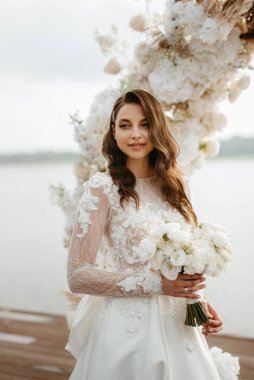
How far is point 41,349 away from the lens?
12.0ft

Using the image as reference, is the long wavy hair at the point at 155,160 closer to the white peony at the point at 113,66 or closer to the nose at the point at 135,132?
the nose at the point at 135,132

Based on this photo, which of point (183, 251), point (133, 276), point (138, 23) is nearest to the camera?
point (183, 251)

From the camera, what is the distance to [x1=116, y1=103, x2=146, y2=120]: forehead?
6.14ft

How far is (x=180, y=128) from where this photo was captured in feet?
8.24

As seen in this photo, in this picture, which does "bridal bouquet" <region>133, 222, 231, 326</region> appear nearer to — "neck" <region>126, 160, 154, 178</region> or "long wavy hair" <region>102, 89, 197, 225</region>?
"long wavy hair" <region>102, 89, 197, 225</region>

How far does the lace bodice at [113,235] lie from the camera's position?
168 centimetres

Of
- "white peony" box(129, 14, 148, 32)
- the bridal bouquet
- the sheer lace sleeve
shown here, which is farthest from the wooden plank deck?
"white peony" box(129, 14, 148, 32)

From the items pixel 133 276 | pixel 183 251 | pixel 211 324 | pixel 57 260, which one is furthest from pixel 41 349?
pixel 57 260

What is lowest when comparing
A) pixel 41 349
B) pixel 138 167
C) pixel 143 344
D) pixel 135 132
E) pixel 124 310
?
pixel 41 349

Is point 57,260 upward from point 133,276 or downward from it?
downward

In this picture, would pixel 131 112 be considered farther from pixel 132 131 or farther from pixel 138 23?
pixel 138 23

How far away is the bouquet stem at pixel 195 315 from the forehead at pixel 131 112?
2.37 ft

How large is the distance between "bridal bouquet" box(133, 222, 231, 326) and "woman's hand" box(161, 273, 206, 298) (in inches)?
1.3

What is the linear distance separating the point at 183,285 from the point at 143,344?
0.27 m
